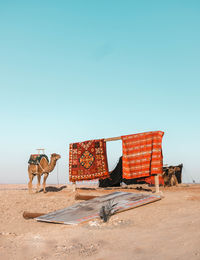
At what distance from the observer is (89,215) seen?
26.4ft

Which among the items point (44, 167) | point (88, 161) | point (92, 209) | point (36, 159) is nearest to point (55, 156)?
point (44, 167)

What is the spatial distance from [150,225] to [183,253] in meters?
2.37

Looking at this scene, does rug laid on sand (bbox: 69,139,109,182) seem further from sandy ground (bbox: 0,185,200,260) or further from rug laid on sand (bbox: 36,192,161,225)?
sandy ground (bbox: 0,185,200,260)

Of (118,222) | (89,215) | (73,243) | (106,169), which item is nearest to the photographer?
(73,243)

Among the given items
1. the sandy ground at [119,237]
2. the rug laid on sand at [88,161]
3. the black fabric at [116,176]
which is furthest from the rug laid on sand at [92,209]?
the black fabric at [116,176]

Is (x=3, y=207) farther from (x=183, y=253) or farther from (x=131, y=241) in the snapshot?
(x=183, y=253)

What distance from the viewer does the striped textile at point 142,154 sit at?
12.5 meters

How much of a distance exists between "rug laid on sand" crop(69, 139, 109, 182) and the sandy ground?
17.3ft

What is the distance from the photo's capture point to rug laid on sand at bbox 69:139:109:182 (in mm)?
14109

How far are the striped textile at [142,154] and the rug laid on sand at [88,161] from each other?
1.37 meters

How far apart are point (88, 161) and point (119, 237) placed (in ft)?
28.7

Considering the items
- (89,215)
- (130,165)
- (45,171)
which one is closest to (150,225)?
(89,215)

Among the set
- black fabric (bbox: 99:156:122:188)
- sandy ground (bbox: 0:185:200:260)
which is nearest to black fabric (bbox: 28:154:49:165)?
black fabric (bbox: 99:156:122:188)

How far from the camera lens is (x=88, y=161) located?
14.5 metres
